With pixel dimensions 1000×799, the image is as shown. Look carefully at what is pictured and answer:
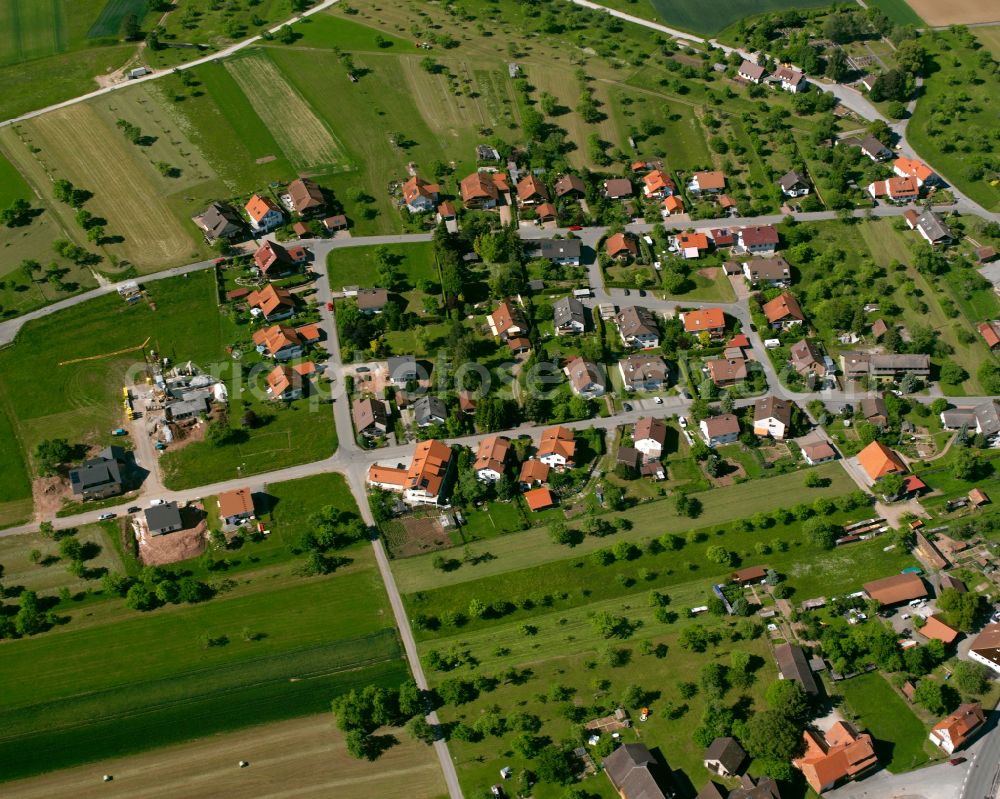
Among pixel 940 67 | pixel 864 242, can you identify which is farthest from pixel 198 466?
pixel 940 67

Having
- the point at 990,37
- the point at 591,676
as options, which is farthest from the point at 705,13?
the point at 591,676

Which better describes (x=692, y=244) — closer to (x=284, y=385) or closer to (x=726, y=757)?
(x=284, y=385)

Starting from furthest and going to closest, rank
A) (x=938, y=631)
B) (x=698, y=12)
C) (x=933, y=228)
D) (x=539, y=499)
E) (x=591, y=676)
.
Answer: (x=698, y=12), (x=933, y=228), (x=539, y=499), (x=938, y=631), (x=591, y=676)

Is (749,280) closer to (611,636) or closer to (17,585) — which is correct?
(611,636)

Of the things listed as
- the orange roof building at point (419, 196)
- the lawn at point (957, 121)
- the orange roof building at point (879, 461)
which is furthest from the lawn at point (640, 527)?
the lawn at point (957, 121)

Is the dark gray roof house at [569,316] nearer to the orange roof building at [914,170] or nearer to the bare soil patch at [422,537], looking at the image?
the bare soil patch at [422,537]

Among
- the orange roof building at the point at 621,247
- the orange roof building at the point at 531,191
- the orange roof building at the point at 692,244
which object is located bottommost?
the orange roof building at the point at 692,244
